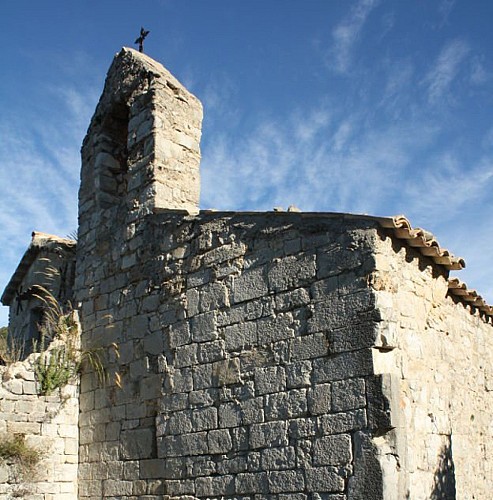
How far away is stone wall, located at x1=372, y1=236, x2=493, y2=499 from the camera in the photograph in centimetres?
559

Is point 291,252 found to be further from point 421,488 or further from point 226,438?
point 421,488

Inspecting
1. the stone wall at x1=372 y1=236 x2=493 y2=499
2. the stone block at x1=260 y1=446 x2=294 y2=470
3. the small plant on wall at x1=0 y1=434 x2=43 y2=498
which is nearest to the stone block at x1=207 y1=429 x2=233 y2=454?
the stone block at x1=260 y1=446 x2=294 y2=470

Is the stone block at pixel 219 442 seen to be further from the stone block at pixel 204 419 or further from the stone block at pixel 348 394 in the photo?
the stone block at pixel 348 394

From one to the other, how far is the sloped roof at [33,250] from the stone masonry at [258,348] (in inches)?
61.5

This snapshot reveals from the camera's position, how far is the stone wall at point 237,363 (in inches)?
222

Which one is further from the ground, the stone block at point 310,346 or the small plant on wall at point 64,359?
the small plant on wall at point 64,359

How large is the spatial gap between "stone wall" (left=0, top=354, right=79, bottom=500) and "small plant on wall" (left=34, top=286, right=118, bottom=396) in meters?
0.10

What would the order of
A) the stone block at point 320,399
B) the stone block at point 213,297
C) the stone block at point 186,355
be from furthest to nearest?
the stone block at point 186,355
the stone block at point 213,297
the stone block at point 320,399

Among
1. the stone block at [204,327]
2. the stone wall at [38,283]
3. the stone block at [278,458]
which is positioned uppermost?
the stone wall at [38,283]

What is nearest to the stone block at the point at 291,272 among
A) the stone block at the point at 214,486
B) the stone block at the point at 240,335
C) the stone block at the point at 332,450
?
the stone block at the point at 240,335

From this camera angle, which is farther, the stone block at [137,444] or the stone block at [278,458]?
the stone block at [137,444]

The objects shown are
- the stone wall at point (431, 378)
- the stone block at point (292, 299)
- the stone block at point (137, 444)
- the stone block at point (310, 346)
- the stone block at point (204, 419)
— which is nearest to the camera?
the stone wall at point (431, 378)

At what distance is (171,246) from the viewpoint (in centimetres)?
761

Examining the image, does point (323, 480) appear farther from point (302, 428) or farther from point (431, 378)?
point (431, 378)
